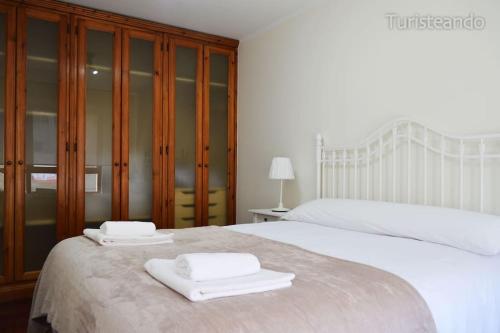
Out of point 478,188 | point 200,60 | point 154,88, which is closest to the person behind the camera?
point 478,188

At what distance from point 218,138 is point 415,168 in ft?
6.88

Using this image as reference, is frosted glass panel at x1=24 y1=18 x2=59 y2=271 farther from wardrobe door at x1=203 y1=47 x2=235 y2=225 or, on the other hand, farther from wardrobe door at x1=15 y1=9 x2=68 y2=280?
wardrobe door at x1=203 y1=47 x2=235 y2=225

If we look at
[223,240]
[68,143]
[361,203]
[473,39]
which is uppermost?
Answer: [473,39]

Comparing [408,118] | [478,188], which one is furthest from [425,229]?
[408,118]

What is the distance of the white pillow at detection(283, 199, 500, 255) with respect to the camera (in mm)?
1647

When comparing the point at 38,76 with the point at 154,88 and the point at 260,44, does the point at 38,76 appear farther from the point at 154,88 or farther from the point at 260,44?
the point at 260,44

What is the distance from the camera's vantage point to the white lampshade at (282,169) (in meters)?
3.17

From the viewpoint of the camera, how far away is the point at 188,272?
1.12m

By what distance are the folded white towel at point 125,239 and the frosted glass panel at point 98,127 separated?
4.90 ft

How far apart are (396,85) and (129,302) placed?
2.12 meters

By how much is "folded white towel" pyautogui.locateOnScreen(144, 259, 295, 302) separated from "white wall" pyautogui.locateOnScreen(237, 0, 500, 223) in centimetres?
155

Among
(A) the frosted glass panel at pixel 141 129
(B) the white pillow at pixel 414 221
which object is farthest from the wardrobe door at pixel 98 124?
(B) the white pillow at pixel 414 221

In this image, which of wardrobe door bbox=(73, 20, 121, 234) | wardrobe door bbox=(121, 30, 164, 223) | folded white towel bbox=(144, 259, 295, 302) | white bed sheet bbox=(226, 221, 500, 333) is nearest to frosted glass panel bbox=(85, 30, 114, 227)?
wardrobe door bbox=(73, 20, 121, 234)

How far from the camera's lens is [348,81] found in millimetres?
2865
